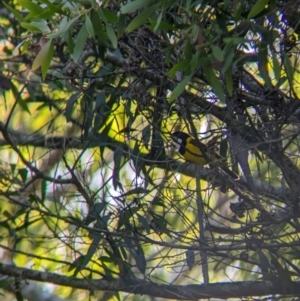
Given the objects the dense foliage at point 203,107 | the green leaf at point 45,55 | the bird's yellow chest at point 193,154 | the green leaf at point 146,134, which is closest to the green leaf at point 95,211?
the dense foliage at point 203,107

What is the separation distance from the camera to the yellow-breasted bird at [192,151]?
2.49m

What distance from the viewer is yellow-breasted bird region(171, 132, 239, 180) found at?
249 cm

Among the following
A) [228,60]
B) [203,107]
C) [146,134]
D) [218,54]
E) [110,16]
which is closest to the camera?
[218,54]

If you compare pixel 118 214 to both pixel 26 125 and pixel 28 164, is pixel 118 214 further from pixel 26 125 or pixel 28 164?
pixel 26 125

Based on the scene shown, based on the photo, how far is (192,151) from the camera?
264 cm

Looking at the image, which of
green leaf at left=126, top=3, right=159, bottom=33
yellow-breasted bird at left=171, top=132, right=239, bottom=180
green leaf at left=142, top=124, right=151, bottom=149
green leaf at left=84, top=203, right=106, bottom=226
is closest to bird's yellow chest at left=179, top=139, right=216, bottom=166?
yellow-breasted bird at left=171, top=132, right=239, bottom=180

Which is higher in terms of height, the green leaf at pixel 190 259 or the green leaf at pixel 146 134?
the green leaf at pixel 146 134

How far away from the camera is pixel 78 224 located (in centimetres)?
298

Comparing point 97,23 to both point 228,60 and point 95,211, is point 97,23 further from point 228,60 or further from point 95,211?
point 95,211

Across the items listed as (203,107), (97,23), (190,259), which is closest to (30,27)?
(97,23)

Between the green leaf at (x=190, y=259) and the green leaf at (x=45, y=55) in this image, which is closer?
the green leaf at (x=45, y=55)

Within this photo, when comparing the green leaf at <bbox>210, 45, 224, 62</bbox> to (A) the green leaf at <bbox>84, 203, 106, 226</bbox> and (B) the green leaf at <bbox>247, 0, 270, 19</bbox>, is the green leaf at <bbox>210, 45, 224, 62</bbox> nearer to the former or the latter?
(B) the green leaf at <bbox>247, 0, 270, 19</bbox>

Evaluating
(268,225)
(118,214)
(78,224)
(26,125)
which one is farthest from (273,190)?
(26,125)

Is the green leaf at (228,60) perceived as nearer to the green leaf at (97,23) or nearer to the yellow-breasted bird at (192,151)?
the green leaf at (97,23)
